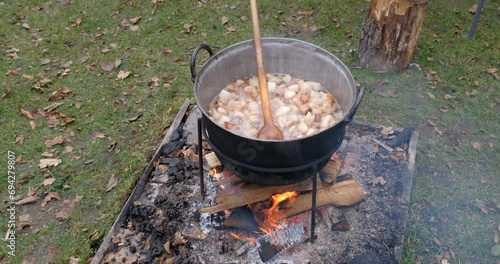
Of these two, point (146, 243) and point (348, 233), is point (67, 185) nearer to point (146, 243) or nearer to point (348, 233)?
point (146, 243)

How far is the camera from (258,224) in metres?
3.50

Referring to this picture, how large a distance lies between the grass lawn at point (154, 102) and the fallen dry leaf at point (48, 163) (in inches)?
0.7

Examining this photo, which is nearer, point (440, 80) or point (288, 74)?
point (288, 74)

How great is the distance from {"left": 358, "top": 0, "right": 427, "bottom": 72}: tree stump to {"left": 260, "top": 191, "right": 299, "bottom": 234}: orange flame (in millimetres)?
2742

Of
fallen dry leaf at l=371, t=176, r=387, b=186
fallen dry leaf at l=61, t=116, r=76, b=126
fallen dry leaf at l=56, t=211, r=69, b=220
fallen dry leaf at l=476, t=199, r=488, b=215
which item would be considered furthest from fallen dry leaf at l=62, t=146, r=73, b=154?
fallen dry leaf at l=476, t=199, r=488, b=215

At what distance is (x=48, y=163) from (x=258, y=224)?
2562 millimetres

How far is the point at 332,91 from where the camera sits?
11.2 ft

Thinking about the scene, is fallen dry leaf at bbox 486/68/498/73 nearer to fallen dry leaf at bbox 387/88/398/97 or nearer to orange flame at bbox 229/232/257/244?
fallen dry leaf at bbox 387/88/398/97

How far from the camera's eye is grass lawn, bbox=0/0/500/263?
153 inches

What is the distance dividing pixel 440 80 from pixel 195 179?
11.6 ft

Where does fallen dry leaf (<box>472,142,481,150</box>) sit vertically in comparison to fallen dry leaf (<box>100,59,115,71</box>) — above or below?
below

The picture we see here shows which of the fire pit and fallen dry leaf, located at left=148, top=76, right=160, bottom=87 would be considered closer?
the fire pit

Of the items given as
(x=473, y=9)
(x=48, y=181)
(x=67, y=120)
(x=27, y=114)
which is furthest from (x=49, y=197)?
(x=473, y=9)

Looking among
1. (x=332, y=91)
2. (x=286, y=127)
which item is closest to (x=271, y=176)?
(x=286, y=127)
